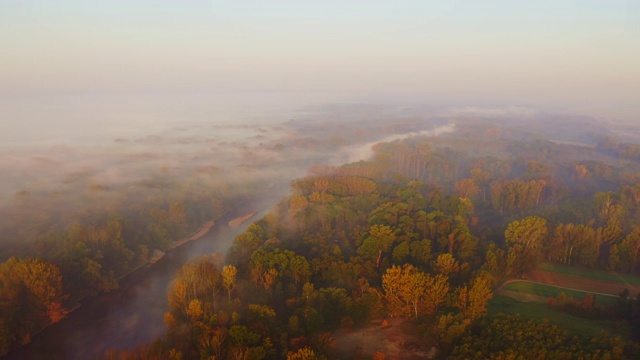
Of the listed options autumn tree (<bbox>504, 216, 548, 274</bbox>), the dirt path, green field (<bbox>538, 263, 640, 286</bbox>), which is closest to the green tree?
autumn tree (<bbox>504, 216, 548, 274</bbox>)

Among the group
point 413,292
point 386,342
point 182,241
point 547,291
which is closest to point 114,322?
point 182,241

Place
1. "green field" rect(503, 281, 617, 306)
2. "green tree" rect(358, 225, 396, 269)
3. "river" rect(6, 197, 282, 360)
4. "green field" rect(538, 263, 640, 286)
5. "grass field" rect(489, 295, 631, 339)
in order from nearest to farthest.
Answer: "grass field" rect(489, 295, 631, 339)
"river" rect(6, 197, 282, 360)
"green field" rect(503, 281, 617, 306)
"green tree" rect(358, 225, 396, 269)
"green field" rect(538, 263, 640, 286)

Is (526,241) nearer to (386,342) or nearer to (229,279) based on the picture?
(386,342)

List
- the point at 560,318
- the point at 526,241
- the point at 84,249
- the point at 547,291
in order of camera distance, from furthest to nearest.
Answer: the point at 526,241 → the point at 84,249 → the point at 547,291 → the point at 560,318

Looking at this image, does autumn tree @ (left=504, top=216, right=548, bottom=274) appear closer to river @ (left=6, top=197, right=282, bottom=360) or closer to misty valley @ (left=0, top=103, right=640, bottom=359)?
misty valley @ (left=0, top=103, right=640, bottom=359)

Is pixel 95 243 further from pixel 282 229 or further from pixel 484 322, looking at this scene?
pixel 484 322

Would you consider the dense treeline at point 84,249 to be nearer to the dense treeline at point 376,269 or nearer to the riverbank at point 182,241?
the riverbank at point 182,241
